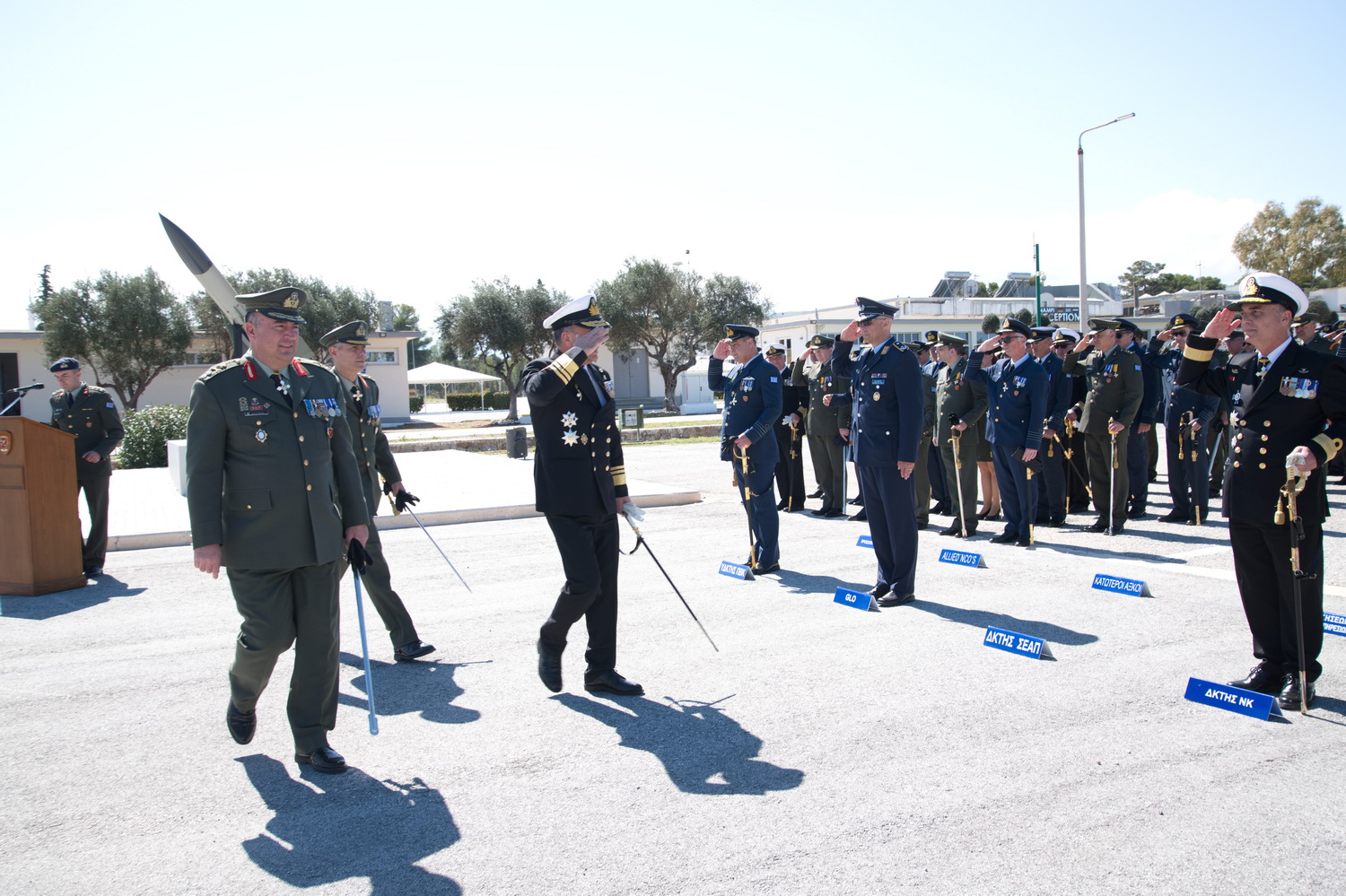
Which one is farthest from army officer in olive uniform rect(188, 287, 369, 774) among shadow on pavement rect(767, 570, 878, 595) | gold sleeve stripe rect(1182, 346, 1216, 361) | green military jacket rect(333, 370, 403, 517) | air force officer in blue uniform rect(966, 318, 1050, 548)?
air force officer in blue uniform rect(966, 318, 1050, 548)

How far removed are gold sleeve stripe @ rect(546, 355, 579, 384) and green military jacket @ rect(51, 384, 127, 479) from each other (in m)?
6.35

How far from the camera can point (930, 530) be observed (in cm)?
1015

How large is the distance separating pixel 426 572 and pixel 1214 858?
6.89 metres

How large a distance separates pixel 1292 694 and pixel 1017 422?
4.98 meters

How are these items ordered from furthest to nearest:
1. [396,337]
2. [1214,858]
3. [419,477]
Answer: [396,337], [419,477], [1214,858]

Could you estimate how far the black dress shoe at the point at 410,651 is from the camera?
5.68 meters

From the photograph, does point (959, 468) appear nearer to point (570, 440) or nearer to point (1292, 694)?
point (1292, 694)

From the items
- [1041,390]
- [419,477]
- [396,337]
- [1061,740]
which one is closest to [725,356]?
[1041,390]

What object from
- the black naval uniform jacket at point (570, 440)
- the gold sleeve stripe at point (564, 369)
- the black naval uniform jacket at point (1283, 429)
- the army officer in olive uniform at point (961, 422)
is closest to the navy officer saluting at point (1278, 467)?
the black naval uniform jacket at point (1283, 429)

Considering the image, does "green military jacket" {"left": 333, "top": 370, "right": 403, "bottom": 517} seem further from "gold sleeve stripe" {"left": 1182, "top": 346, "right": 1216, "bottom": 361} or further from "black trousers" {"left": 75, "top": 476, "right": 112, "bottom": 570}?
"gold sleeve stripe" {"left": 1182, "top": 346, "right": 1216, "bottom": 361}

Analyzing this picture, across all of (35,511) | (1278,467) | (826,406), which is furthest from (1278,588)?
(35,511)

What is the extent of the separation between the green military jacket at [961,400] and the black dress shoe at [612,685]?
20.6 feet

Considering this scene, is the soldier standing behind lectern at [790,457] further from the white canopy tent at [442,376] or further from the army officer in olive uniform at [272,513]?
the white canopy tent at [442,376]

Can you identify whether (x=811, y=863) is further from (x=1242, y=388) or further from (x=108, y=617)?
(x=108, y=617)
